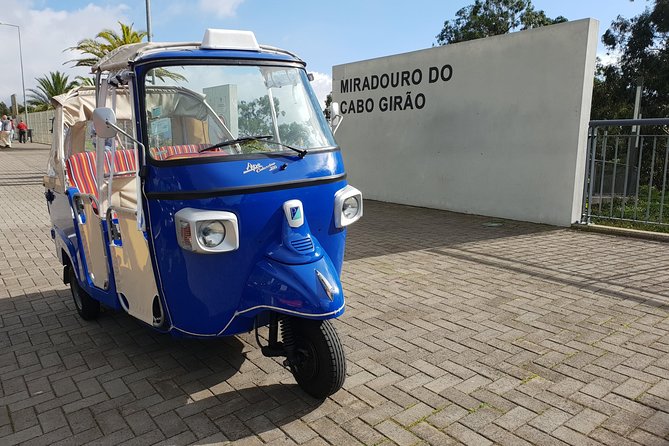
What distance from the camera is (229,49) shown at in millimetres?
3400

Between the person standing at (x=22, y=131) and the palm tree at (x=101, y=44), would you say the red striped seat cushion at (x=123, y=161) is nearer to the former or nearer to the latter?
the palm tree at (x=101, y=44)

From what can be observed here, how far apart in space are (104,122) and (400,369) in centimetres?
245

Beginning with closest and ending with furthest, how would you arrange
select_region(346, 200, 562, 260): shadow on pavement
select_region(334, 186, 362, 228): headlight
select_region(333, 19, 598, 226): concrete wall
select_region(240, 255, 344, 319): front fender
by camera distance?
select_region(240, 255, 344, 319): front fender → select_region(334, 186, 362, 228): headlight → select_region(346, 200, 562, 260): shadow on pavement → select_region(333, 19, 598, 226): concrete wall

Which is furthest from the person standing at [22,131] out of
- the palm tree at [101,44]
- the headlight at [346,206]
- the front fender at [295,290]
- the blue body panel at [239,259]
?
the front fender at [295,290]

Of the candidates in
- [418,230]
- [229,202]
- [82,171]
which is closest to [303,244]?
[229,202]

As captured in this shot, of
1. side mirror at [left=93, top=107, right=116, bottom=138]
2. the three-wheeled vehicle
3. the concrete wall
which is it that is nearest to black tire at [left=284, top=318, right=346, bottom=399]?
the three-wheeled vehicle

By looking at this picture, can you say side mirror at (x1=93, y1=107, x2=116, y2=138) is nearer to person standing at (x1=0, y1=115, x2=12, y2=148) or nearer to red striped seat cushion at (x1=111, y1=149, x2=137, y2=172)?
red striped seat cushion at (x1=111, y1=149, x2=137, y2=172)

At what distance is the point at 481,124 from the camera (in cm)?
952

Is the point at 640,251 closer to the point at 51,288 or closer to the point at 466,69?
the point at 466,69

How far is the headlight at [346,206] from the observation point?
340cm

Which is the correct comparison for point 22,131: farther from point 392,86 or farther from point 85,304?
point 85,304

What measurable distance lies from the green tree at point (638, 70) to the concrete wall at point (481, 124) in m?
17.8

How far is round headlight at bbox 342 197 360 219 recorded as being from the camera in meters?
3.47

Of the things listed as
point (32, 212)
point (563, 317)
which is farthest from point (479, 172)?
point (32, 212)
